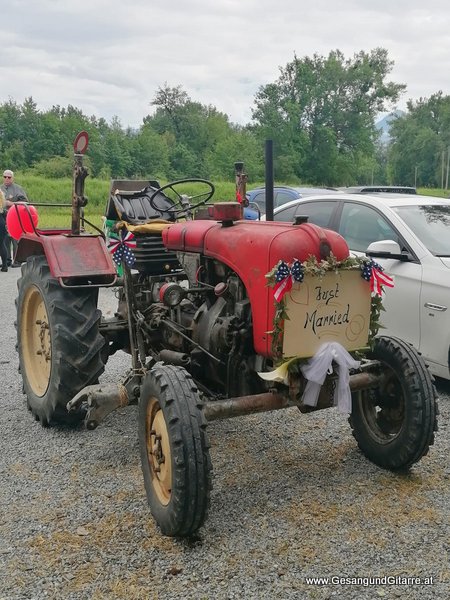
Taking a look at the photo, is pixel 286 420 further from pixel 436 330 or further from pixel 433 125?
pixel 433 125

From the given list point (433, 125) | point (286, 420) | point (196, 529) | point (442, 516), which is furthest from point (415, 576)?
point (433, 125)

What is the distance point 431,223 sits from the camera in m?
4.90

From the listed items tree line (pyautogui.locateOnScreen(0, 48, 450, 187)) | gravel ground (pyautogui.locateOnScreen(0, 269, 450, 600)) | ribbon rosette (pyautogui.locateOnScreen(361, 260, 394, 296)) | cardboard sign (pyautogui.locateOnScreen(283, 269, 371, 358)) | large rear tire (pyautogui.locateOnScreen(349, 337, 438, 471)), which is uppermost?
tree line (pyautogui.locateOnScreen(0, 48, 450, 187))

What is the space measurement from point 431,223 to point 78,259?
9.25 feet

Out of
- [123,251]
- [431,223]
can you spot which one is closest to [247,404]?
[123,251]

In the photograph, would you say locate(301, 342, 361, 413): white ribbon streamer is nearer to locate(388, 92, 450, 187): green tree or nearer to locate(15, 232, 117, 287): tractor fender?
locate(15, 232, 117, 287): tractor fender

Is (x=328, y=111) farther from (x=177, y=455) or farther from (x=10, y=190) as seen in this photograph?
(x=177, y=455)

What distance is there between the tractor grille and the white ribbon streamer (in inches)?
62.6

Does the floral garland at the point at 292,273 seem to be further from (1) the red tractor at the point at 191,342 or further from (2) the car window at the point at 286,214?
(2) the car window at the point at 286,214

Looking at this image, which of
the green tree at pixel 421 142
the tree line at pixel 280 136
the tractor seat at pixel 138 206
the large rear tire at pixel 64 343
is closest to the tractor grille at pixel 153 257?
the tractor seat at pixel 138 206

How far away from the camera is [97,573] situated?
2473 mm

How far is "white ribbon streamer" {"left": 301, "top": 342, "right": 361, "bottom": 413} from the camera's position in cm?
281

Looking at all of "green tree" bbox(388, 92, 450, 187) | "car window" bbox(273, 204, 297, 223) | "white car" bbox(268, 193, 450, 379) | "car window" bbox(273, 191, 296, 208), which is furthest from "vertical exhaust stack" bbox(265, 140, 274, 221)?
"green tree" bbox(388, 92, 450, 187)

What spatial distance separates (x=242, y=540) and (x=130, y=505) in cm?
65
